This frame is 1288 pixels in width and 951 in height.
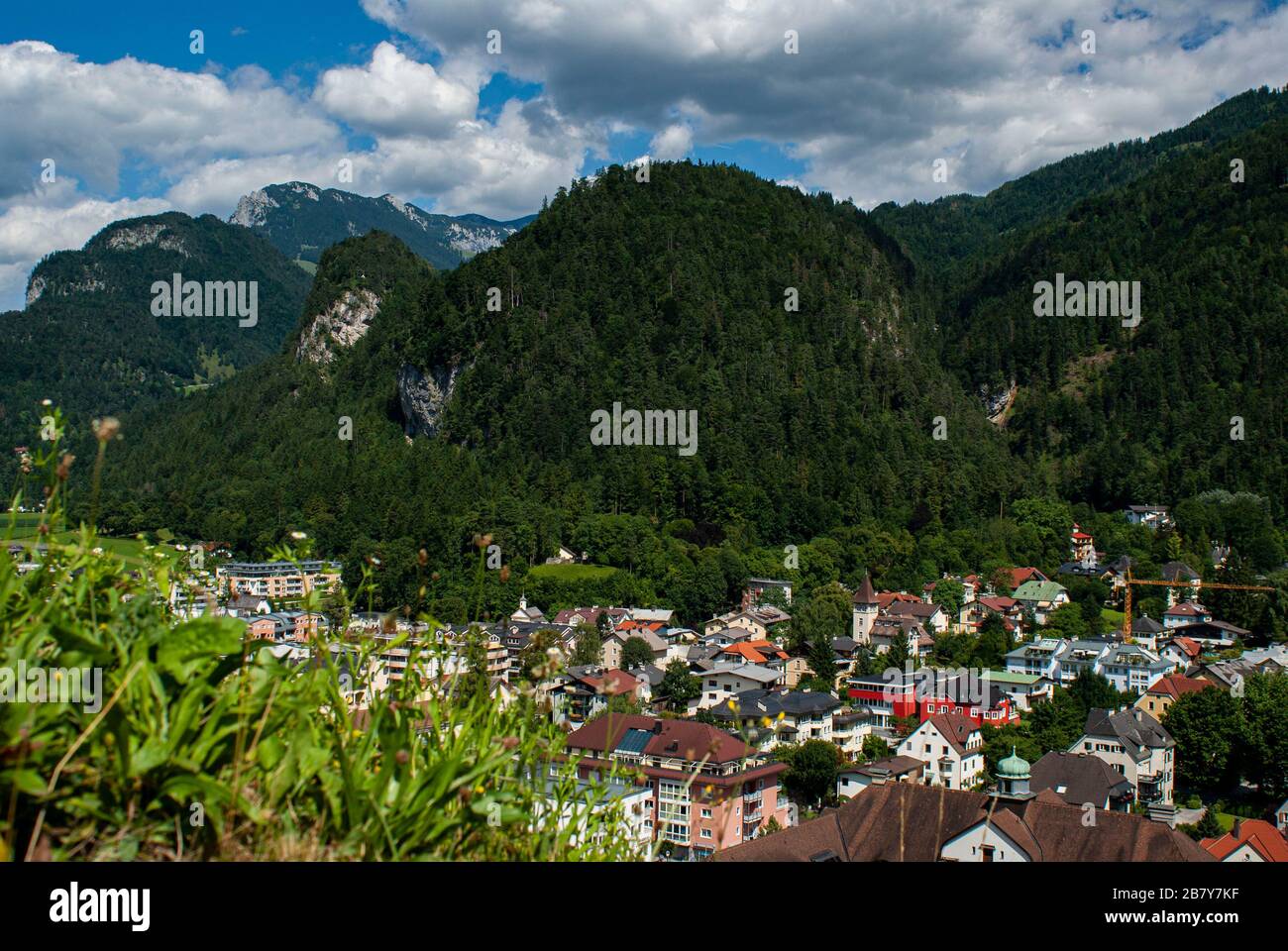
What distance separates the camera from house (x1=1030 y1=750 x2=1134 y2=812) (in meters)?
27.7

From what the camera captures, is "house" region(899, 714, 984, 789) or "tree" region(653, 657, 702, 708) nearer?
"house" region(899, 714, 984, 789)

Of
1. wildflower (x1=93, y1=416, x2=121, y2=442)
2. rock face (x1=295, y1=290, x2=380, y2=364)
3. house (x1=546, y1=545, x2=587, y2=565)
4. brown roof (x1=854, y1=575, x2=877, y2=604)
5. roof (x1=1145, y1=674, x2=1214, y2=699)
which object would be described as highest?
rock face (x1=295, y1=290, x2=380, y2=364)

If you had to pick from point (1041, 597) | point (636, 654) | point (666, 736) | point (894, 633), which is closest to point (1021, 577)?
point (1041, 597)

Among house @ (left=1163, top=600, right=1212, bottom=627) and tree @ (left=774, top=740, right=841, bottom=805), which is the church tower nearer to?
house @ (left=1163, top=600, right=1212, bottom=627)

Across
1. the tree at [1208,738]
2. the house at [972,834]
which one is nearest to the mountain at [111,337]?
the tree at [1208,738]

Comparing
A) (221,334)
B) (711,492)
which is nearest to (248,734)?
(711,492)

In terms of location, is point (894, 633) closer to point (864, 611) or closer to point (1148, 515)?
point (864, 611)

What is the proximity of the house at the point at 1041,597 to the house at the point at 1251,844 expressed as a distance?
2952cm

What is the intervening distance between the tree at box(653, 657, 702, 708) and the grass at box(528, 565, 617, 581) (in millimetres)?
15112

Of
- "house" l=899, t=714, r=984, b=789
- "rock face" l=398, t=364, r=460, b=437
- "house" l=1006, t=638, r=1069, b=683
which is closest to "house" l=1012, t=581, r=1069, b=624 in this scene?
"house" l=1006, t=638, r=1069, b=683

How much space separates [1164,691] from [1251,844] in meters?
17.1

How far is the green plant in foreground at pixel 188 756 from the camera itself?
196 centimetres

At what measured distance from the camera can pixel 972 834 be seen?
20312 mm
